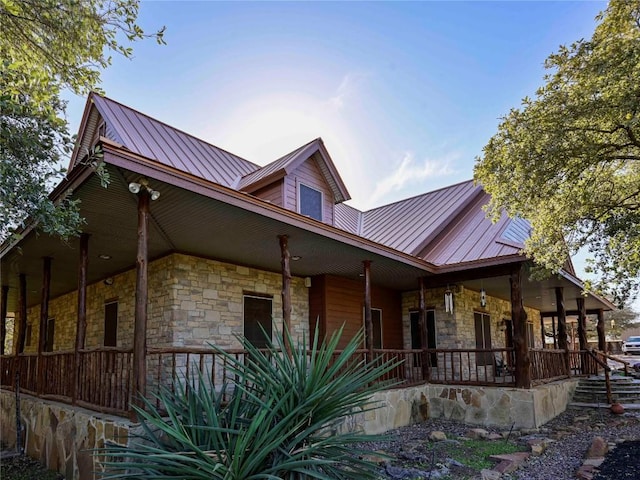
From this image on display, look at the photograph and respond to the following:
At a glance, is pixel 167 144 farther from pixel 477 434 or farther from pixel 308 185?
→ pixel 477 434

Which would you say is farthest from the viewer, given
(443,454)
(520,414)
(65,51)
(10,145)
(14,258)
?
(520,414)

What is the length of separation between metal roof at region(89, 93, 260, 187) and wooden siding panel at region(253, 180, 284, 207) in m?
0.77

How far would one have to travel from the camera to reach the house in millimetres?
5258

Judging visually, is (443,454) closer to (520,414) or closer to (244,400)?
(520,414)

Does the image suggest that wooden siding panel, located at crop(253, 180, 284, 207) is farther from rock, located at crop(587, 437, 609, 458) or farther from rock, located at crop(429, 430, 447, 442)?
rock, located at crop(587, 437, 609, 458)

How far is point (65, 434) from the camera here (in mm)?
5723

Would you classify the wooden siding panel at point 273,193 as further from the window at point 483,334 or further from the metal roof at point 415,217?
the window at point 483,334

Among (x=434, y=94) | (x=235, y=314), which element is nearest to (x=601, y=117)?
(x=434, y=94)

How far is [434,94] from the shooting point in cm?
982

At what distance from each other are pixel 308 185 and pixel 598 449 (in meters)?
6.74

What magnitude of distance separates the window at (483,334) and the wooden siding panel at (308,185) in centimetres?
523

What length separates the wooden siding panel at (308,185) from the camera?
912cm

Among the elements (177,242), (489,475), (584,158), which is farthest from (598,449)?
(177,242)

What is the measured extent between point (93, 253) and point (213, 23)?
178 inches
